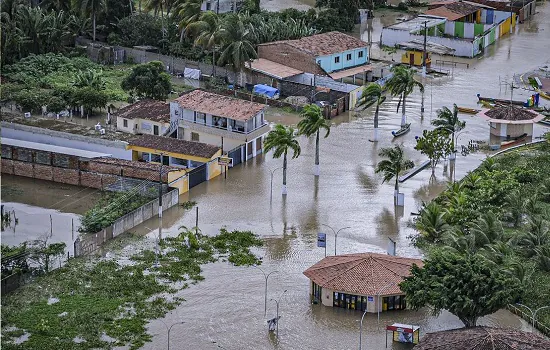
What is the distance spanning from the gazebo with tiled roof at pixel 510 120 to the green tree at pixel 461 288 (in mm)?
33515

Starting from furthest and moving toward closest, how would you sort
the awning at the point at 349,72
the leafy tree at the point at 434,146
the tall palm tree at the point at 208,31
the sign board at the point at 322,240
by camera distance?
1. the awning at the point at 349,72
2. the tall palm tree at the point at 208,31
3. the leafy tree at the point at 434,146
4. the sign board at the point at 322,240

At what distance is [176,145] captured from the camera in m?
84.0

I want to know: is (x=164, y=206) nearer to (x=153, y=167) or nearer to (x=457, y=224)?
(x=153, y=167)

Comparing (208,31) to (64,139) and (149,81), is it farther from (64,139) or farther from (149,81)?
(64,139)

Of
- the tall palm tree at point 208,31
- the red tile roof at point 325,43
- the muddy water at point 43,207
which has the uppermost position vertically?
the tall palm tree at point 208,31

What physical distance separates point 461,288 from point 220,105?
112 ft

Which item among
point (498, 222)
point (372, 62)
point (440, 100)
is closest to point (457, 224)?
point (498, 222)

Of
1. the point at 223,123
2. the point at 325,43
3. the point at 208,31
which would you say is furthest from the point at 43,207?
the point at 325,43

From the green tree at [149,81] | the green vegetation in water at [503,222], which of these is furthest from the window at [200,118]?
the green vegetation in water at [503,222]

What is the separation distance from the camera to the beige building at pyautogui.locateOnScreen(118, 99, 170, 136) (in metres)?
90.0

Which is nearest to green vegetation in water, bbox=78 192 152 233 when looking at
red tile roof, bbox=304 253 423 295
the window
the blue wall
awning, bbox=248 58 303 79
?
the window

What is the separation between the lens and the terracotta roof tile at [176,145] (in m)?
83.0

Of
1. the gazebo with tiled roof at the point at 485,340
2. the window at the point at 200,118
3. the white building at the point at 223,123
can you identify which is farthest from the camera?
the window at the point at 200,118

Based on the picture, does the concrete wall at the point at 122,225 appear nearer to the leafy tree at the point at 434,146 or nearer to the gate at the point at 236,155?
the gate at the point at 236,155
